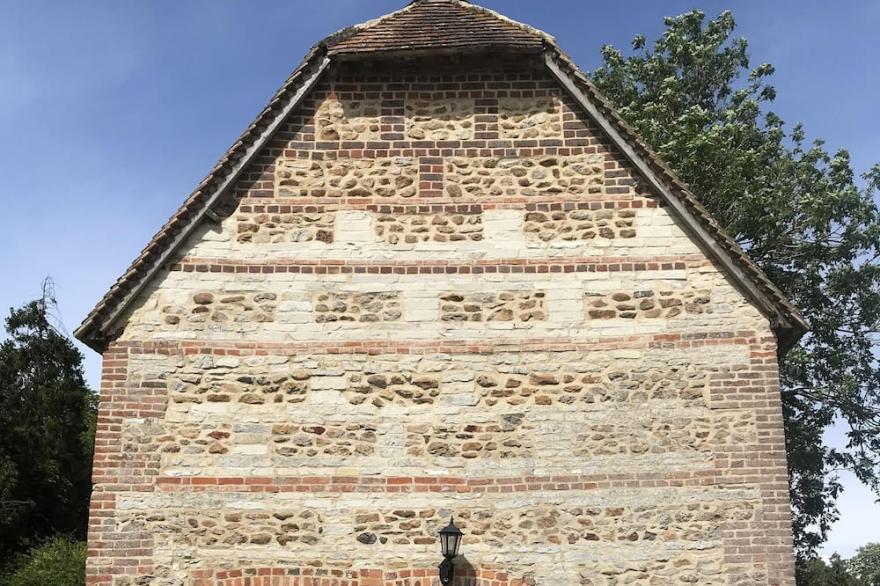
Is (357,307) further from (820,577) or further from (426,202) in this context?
(820,577)

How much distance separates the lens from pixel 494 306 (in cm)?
953

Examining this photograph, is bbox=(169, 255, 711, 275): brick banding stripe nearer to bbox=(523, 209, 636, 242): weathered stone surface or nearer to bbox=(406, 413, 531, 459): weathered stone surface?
bbox=(523, 209, 636, 242): weathered stone surface

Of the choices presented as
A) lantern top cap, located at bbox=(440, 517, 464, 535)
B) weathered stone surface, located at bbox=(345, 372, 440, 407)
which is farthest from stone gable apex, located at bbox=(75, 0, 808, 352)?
lantern top cap, located at bbox=(440, 517, 464, 535)

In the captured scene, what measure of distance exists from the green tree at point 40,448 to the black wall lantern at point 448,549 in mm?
18948

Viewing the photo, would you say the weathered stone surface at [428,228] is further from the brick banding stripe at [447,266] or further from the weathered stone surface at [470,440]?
the weathered stone surface at [470,440]

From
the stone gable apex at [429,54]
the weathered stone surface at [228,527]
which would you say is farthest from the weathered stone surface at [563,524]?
the stone gable apex at [429,54]

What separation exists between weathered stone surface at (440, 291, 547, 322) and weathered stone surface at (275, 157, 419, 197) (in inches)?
52.0

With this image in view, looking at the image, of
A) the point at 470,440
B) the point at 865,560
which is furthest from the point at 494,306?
the point at 865,560

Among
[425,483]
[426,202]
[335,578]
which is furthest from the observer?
[426,202]

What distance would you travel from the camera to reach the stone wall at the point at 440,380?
8.80 m

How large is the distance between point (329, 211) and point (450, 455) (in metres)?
2.91

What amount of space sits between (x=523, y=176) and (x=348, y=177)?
6.26 feet

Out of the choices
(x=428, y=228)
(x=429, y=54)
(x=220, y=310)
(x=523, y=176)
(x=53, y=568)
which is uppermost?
(x=429, y=54)

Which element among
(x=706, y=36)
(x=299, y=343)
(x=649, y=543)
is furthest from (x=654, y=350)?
(x=706, y=36)
